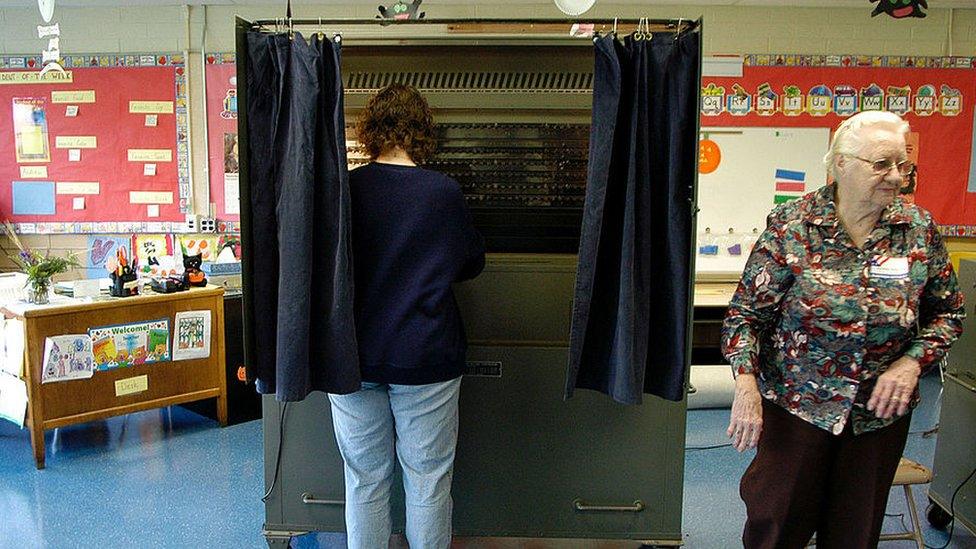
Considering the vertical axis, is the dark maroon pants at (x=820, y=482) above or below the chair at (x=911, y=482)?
above

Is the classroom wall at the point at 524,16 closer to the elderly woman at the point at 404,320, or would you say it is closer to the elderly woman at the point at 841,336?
the elderly woman at the point at 404,320

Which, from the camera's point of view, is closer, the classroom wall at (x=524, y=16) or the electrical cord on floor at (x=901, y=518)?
the electrical cord on floor at (x=901, y=518)

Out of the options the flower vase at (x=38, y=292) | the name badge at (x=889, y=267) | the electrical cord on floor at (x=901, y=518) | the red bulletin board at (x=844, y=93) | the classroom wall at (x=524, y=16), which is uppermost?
the classroom wall at (x=524, y=16)

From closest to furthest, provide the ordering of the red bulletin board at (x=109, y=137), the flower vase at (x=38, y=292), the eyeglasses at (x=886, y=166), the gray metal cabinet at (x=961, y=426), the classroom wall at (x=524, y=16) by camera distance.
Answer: the eyeglasses at (x=886, y=166), the gray metal cabinet at (x=961, y=426), the flower vase at (x=38, y=292), the classroom wall at (x=524, y=16), the red bulletin board at (x=109, y=137)

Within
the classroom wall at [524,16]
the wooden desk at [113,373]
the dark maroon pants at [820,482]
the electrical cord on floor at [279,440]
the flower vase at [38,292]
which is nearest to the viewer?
the dark maroon pants at [820,482]

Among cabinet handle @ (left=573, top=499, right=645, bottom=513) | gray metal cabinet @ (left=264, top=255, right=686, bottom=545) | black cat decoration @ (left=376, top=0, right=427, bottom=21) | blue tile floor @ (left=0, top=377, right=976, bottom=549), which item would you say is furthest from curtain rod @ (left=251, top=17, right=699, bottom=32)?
blue tile floor @ (left=0, top=377, right=976, bottom=549)

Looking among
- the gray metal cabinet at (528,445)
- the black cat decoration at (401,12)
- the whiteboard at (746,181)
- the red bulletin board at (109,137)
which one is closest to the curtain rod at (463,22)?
the black cat decoration at (401,12)

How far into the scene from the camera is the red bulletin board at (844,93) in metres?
4.41

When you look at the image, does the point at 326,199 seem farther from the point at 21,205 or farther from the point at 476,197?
the point at 21,205

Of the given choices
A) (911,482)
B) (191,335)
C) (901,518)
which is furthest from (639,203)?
(191,335)

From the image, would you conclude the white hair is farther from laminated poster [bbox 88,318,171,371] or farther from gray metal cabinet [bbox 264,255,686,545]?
laminated poster [bbox 88,318,171,371]

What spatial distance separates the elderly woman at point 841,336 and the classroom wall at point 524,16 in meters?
3.18

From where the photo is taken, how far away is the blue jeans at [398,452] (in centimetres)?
172

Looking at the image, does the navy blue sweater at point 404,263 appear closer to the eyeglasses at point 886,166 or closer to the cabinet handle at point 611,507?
the cabinet handle at point 611,507
